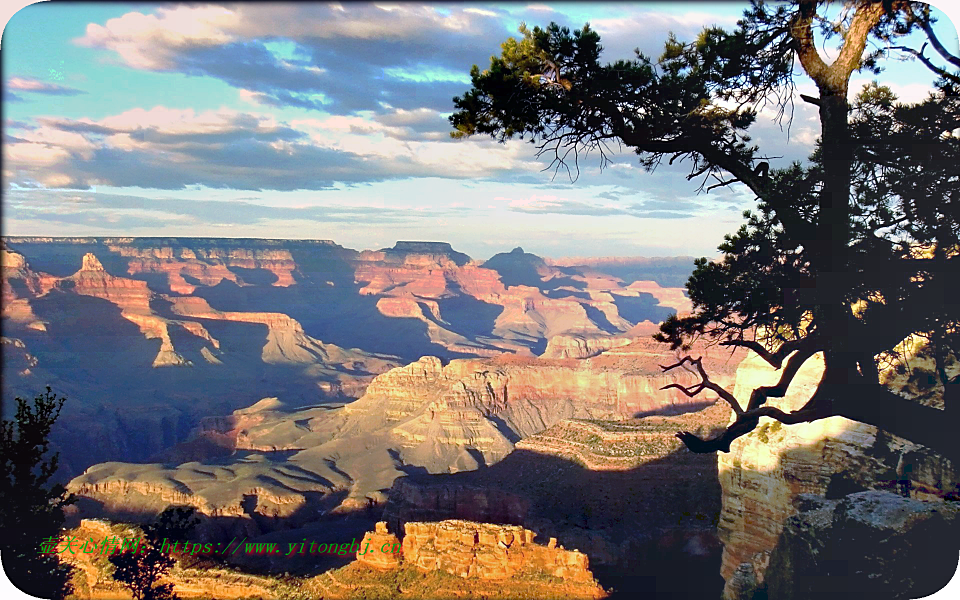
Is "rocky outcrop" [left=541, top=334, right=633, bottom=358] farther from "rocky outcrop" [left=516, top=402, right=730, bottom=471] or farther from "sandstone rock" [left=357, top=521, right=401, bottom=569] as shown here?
"sandstone rock" [left=357, top=521, right=401, bottom=569]

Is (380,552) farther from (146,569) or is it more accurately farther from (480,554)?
(146,569)

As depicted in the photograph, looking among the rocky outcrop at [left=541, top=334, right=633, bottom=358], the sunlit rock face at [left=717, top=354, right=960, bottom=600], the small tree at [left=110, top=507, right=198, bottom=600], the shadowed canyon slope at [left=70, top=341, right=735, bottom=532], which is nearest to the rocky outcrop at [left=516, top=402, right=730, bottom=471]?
the sunlit rock face at [left=717, top=354, right=960, bottom=600]

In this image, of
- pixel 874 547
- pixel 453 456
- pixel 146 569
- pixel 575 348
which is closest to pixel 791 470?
pixel 874 547

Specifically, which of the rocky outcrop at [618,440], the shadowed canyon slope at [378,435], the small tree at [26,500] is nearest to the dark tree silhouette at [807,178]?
the small tree at [26,500]

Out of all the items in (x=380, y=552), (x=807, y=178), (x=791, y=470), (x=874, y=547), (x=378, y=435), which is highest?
(x=807, y=178)

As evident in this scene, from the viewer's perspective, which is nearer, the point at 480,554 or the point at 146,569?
the point at 480,554
